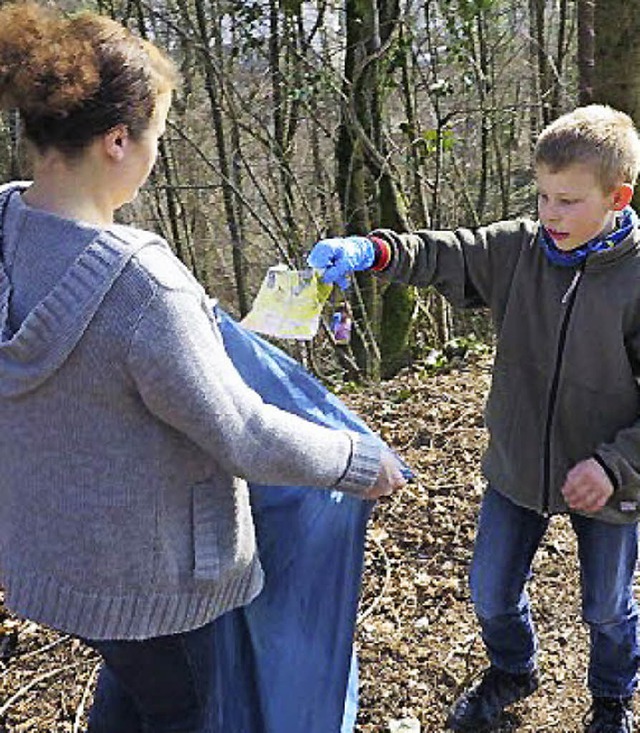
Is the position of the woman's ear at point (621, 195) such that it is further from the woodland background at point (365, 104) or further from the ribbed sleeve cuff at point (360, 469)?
the woodland background at point (365, 104)

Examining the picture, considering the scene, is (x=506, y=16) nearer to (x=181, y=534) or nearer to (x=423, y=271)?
(x=423, y=271)

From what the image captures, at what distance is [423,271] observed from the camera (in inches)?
84.9

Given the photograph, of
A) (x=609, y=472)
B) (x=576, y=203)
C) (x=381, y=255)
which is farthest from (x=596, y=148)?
(x=609, y=472)

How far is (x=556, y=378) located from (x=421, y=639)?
3.80ft

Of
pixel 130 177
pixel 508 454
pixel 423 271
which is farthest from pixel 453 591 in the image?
pixel 130 177

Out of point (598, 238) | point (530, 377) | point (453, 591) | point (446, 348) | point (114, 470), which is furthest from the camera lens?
point (446, 348)

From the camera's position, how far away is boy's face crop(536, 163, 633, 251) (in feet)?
6.28

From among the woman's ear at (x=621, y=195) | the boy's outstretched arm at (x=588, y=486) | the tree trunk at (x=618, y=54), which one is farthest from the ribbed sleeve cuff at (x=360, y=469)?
the tree trunk at (x=618, y=54)

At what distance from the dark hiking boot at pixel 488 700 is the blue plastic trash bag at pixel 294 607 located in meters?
0.51

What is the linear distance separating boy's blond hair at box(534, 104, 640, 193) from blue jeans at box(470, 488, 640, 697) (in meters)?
0.77

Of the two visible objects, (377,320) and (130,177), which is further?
(377,320)

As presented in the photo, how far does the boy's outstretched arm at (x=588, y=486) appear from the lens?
1.94 m

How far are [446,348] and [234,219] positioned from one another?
17.1 ft

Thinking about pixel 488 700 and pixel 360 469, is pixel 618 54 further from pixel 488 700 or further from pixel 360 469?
pixel 360 469
